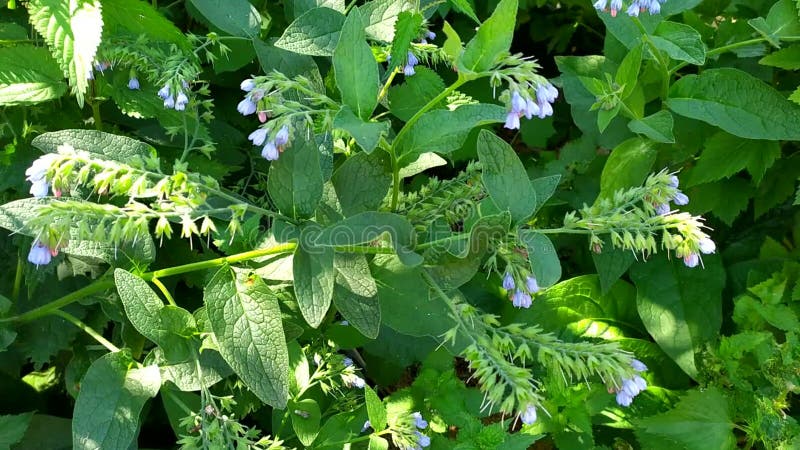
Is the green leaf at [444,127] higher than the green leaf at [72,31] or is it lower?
lower

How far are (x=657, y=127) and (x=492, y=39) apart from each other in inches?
28.8

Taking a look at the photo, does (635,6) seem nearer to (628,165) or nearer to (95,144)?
(628,165)

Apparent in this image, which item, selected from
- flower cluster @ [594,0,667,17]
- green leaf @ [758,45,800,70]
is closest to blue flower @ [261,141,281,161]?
flower cluster @ [594,0,667,17]

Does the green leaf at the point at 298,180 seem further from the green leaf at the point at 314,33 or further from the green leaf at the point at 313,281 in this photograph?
the green leaf at the point at 314,33

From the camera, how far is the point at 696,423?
1907 mm

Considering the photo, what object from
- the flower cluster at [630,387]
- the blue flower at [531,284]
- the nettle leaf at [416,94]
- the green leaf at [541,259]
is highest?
the nettle leaf at [416,94]

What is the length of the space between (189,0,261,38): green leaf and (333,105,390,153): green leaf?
0.59 m

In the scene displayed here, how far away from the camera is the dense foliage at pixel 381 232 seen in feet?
4.63

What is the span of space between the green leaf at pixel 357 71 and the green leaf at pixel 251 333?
45 centimetres

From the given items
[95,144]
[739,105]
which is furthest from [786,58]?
[95,144]

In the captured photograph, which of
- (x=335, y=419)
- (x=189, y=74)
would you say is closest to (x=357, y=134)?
(x=189, y=74)

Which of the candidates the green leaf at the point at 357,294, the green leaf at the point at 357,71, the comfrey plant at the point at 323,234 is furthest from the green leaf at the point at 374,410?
the green leaf at the point at 357,71

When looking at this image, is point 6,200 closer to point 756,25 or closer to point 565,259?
point 565,259

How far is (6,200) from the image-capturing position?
1.90 metres
